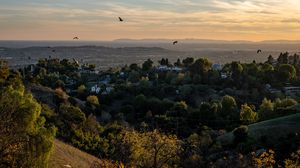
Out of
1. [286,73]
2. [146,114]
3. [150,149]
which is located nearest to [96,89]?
[146,114]

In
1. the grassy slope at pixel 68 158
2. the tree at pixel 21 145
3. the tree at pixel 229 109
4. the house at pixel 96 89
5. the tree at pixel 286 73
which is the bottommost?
the house at pixel 96 89

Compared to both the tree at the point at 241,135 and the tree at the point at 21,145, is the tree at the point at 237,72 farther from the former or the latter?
the tree at the point at 21,145

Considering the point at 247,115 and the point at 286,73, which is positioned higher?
the point at 286,73

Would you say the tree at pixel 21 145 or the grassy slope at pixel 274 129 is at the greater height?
the tree at pixel 21 145

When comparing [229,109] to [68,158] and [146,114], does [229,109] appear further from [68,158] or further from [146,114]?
[68,158]

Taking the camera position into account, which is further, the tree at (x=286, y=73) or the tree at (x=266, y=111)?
the tree at (x=286, y=73)

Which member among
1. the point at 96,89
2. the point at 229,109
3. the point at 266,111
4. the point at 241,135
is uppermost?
the point at 241,135

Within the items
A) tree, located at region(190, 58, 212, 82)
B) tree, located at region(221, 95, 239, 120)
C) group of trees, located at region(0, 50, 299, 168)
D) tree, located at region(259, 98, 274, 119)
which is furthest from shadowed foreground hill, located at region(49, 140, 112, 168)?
tree, located at region(190, 58, 212, 82)

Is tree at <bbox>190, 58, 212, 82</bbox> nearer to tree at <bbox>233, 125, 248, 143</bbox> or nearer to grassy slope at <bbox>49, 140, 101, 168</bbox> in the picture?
tree at <bbox>233, 125, 248, 143</bbox>

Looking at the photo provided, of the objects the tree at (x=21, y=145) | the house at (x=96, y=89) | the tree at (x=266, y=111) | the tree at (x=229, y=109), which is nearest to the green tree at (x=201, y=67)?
the house at (x=96, y=89)
